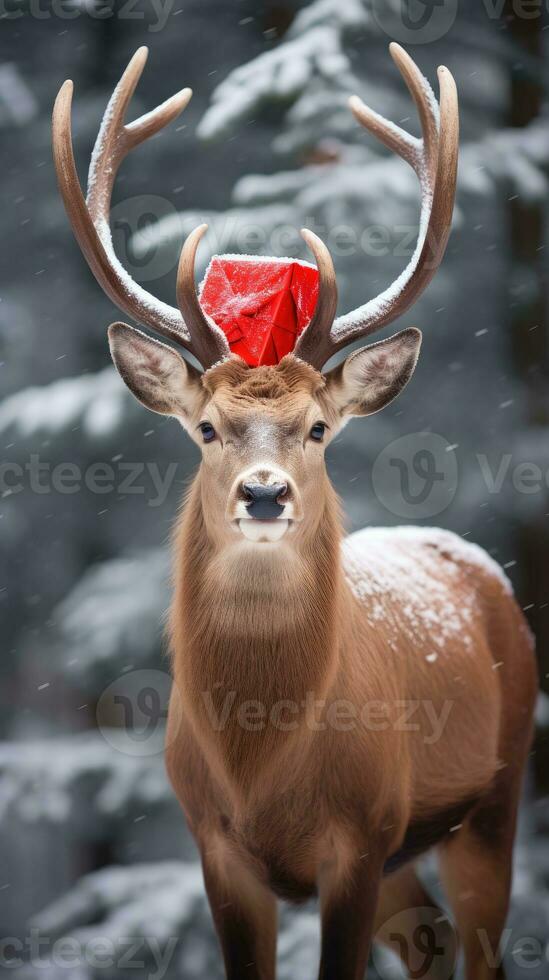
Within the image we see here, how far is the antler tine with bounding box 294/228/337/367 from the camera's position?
10.1ft

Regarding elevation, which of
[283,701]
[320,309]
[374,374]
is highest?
[320,309]

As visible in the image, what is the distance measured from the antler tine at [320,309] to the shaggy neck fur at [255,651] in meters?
0.46

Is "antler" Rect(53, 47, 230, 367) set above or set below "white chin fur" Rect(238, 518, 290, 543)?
above

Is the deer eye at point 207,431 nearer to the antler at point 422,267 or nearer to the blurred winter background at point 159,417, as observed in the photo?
the antler at point 422,267

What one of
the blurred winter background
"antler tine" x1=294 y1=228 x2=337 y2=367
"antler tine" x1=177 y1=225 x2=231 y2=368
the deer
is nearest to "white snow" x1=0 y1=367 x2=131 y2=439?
the blurred winter background

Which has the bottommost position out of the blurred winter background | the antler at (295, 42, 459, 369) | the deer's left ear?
the blurred winter background

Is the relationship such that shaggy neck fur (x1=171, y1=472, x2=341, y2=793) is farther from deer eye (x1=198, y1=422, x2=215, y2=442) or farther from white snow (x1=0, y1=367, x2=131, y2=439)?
white snow (x1=0, y1=367, x2=131, y2=439)

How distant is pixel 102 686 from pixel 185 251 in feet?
10.1

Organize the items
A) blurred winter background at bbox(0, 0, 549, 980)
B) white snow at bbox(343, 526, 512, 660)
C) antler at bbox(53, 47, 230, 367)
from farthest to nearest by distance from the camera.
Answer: blurred winter background at bbox(0, 0, 549, 980), white snow at bbox(343, 526, 512, 660), antler at bbox(53, 47, 230, 367)

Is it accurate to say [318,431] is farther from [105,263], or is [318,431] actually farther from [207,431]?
[105,263]

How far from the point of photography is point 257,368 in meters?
3.06

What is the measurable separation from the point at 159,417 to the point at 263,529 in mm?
2978

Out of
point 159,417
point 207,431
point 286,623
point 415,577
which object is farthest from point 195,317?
point 159,417

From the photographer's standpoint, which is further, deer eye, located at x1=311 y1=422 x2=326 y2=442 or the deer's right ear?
the deer's right ear
